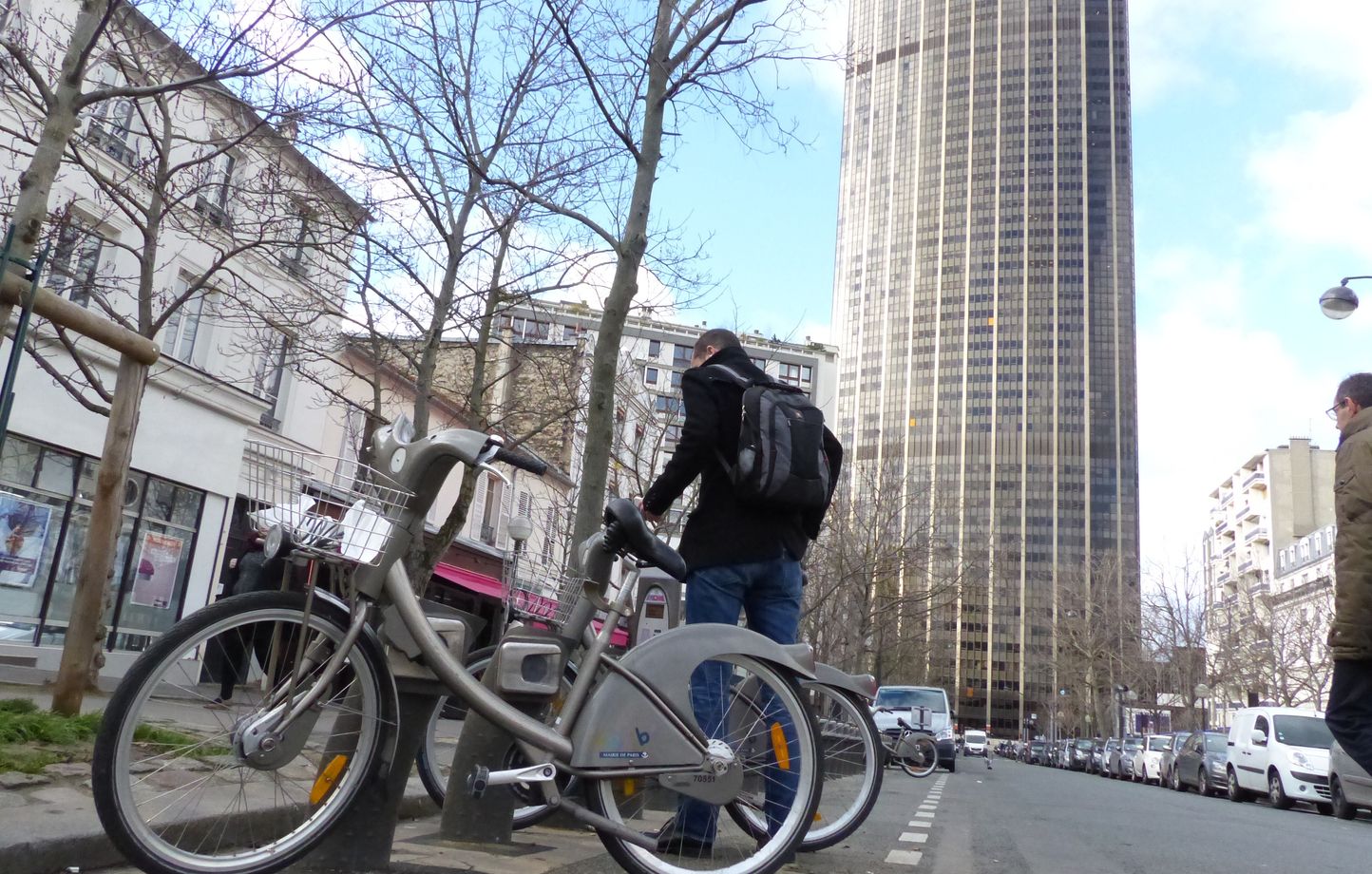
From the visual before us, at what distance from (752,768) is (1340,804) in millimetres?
16360

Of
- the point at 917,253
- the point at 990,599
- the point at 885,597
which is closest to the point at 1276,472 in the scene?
the point at 990,599

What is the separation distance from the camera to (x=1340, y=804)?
16.4 m

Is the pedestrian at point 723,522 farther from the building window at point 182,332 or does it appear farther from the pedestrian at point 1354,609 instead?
the building window at point 182,332

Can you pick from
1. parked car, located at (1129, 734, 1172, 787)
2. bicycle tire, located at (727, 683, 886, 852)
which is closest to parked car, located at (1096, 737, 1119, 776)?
parked car, located at (1129, 734, 1172, 787)

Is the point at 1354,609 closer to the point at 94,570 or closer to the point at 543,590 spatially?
the point at 543,590

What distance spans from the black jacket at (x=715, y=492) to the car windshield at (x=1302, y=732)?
18.2 meters

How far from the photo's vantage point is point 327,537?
321 centimetres

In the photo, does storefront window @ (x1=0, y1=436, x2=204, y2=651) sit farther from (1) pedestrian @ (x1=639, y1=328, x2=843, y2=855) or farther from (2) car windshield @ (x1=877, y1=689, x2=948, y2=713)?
(2) car windshield @ (x1=877, y1=689, x2=948, y2=713)

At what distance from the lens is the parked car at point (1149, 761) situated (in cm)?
3275

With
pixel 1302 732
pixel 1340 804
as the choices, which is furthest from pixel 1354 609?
pixel 1302 732

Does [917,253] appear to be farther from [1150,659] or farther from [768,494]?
[768,494]

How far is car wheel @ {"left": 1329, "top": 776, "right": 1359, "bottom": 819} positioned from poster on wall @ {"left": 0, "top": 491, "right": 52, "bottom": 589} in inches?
755

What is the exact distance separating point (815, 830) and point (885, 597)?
116ft

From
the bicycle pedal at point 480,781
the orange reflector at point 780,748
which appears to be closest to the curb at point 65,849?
the bicycle pedal at point 480,781
